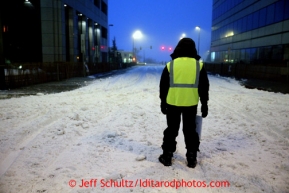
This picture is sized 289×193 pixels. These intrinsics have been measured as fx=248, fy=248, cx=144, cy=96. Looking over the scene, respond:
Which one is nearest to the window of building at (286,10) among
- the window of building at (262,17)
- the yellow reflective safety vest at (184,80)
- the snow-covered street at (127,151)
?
the window of building at (262,17)

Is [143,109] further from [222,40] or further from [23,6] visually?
[222,40]

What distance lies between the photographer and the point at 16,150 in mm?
4516

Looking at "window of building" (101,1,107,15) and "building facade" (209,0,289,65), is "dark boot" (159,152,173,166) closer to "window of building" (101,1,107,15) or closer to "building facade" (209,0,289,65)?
"building facade" (209,0,289,65)

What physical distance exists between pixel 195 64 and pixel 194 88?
1.19 feet

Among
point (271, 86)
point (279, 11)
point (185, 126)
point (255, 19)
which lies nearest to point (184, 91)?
point (185, 126)

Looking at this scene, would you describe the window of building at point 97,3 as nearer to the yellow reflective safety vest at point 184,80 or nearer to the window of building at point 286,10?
the window of building at point 286,10

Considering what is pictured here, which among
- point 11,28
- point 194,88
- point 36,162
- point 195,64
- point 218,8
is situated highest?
point 218,8

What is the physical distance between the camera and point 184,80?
147 inches

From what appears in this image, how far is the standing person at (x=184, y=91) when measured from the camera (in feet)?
12.2

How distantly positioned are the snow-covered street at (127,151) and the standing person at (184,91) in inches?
13.8

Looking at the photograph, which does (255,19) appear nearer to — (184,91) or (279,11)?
(279,11)

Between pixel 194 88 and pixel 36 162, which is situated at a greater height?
pixel 194 88

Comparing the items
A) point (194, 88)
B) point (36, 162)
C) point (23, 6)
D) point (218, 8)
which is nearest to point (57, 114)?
point (36, 162)

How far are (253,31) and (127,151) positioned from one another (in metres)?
36.0
